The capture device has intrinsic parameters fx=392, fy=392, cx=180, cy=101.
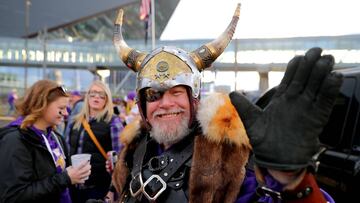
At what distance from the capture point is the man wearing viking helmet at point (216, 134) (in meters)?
1.15

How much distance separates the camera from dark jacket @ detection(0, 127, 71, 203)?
277cm

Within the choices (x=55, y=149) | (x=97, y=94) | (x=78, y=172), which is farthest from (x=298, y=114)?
(x=97, y=94)

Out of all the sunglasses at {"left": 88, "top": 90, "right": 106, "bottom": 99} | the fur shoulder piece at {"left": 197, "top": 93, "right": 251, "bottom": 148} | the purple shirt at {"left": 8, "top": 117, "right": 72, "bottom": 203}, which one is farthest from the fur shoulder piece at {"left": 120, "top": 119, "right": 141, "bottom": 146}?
the sunglasses at {"left": 88, "top": 90, "right": 106, "bottom": 99}

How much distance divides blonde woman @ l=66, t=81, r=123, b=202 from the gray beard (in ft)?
7.52

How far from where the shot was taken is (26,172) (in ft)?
9.14

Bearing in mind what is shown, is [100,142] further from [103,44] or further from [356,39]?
[103,44]

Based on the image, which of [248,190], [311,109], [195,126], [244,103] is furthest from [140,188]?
[311,109]

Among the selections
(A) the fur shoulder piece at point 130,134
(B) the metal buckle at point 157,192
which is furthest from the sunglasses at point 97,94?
(B) the metal buckle at point 157,192

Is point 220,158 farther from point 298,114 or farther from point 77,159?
point 77,159

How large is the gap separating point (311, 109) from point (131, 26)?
6429 cm

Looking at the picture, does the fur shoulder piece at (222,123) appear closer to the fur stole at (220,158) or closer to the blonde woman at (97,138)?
the fur stole at (220,158)

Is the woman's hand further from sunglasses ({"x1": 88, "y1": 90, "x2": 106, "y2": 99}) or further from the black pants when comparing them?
sunglasses ({"x1": 88, "y1": 90, "x2": 106, "y2": 99})

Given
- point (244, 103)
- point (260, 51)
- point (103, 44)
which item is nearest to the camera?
point (244, 103)

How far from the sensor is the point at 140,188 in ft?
6.54
